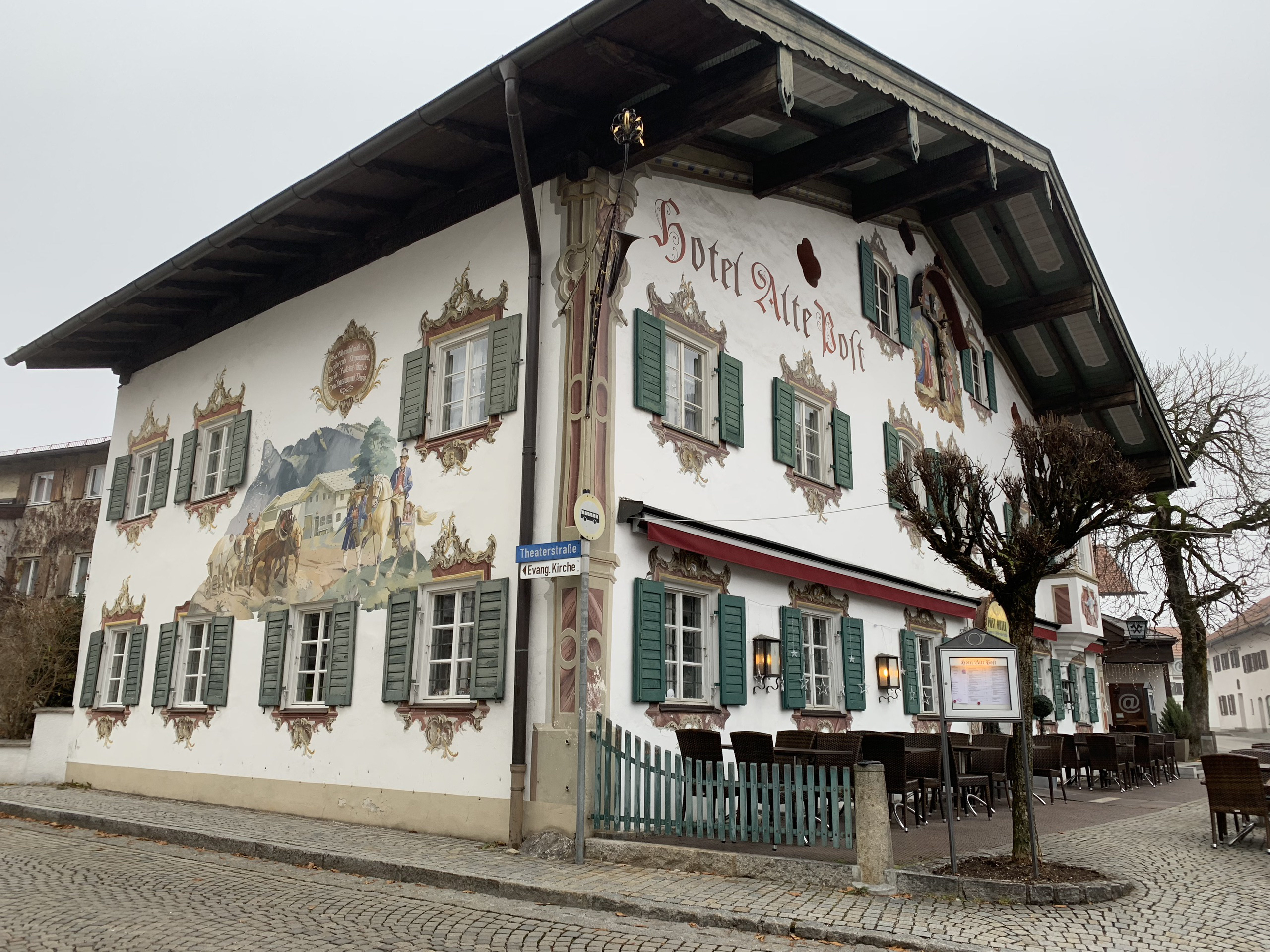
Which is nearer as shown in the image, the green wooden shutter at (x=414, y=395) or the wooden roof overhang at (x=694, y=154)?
the wooden roof overhang at (x=694, y=154)

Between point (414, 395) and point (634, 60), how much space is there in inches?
164

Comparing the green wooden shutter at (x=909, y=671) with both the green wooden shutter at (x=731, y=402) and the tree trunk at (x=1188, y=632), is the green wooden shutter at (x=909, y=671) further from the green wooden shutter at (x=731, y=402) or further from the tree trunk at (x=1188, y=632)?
the tree trunk at (x=1188, y=632)

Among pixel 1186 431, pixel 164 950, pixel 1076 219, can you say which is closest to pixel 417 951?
pixel 164 950

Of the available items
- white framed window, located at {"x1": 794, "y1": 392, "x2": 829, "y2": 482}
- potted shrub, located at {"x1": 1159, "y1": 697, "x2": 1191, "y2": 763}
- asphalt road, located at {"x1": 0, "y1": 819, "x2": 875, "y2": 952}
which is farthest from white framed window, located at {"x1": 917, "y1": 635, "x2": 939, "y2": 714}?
potted shrub, located at {"x1": 1159, "y1": 697, "x2": 1191, "y2": 763}

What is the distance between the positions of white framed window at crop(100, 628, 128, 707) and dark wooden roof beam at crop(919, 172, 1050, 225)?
13.1 meters

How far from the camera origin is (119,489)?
15.8m

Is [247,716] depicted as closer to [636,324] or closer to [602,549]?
[602,549]

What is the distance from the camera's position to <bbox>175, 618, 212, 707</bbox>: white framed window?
13.3 meters

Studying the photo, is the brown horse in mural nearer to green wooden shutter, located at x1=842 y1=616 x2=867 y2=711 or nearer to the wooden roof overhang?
the wooden roof overhang

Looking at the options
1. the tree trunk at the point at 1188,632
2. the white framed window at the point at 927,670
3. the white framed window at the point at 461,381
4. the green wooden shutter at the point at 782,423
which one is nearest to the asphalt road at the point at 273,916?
the white framed window at the point at 461,381

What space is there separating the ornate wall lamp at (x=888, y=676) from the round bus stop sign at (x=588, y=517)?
589 centimetres

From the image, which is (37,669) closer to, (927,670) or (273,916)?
(273,916)

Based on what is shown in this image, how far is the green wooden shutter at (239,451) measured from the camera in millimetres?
13453

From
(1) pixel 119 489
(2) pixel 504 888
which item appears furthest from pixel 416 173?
(1) pixel 119 489
